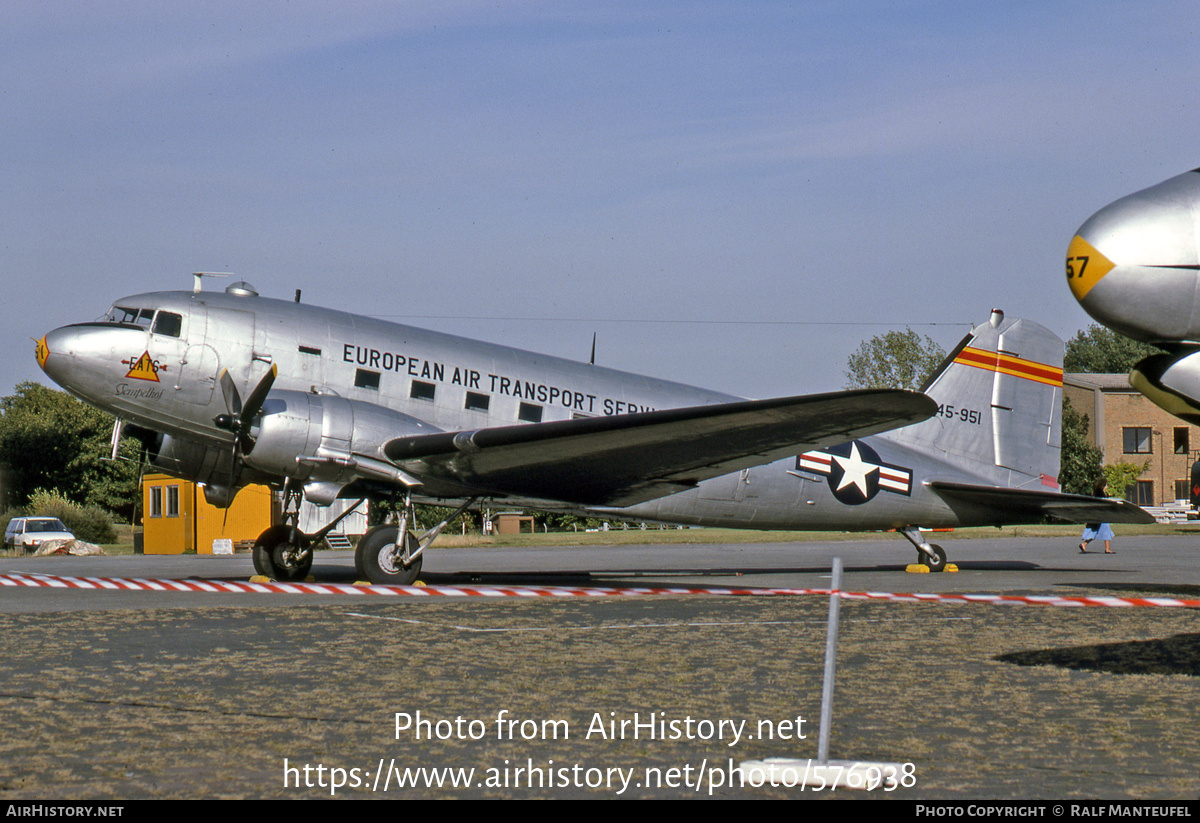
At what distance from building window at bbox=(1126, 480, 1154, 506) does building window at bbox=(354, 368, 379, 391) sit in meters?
65.3

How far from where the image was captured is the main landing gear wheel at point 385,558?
13.8m

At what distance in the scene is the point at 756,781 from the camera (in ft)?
14.9

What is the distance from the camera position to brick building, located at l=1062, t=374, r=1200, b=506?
6944 centimetres

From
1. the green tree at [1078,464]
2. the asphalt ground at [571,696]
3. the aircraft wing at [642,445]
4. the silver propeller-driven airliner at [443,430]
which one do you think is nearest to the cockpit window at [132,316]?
the silver propeller-driven airliner at [443,430]

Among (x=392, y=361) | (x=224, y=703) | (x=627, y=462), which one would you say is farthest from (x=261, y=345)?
(x=224, y=703)

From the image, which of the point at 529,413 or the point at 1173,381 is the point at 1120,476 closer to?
the point at 529,413

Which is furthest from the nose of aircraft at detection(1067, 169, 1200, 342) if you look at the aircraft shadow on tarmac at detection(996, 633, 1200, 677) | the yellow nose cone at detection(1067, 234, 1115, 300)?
the aircraft shadow on tarmac at detection(996, 633, 1200, 677)

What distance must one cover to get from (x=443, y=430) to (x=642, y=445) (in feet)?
10.1

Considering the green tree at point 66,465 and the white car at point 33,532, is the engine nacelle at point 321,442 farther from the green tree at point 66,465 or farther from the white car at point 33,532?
the green tree at point 66,465

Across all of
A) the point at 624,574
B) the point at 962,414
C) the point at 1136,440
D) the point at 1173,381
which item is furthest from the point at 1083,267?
the point at 1136,440

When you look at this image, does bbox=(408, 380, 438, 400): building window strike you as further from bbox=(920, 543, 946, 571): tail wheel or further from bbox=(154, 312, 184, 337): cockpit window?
bbox=(920, 543, 946, 571): tail wheel

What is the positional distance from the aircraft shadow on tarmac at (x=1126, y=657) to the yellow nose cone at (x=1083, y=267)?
3466 millimetres
